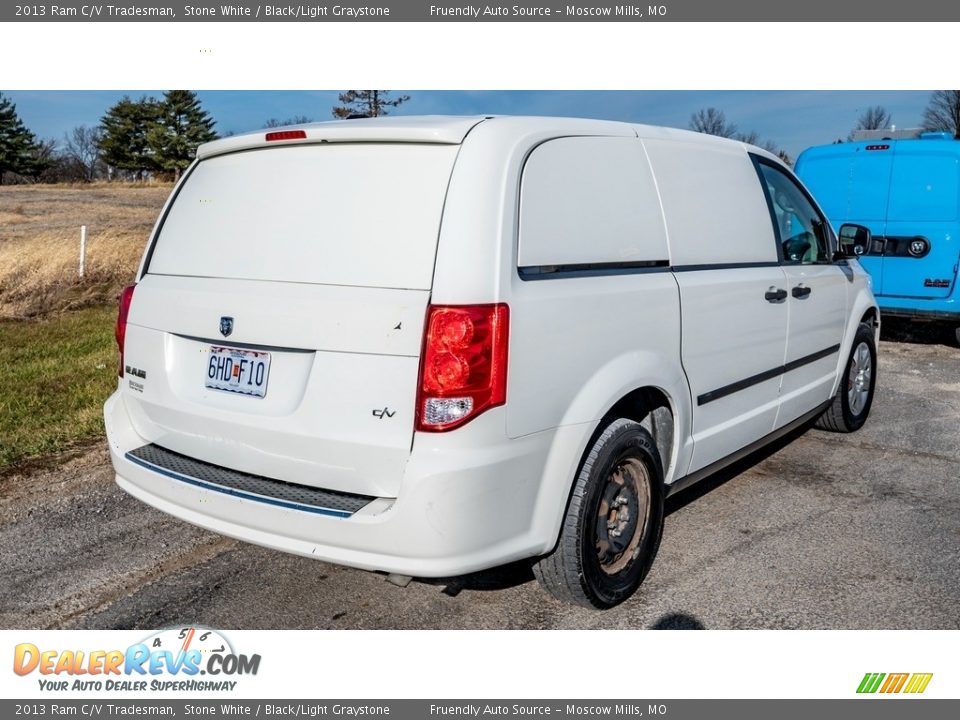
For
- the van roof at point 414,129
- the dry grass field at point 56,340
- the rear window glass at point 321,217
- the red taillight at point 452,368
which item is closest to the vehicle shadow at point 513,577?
the red taillight at point 452,368

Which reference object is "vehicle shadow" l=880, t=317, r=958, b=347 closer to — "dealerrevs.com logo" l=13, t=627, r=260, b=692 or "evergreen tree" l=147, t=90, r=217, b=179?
"dealerrevs.com logo" l=13, t=627, r=260, b=692

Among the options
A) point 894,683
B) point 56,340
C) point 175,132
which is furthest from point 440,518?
point 175,132

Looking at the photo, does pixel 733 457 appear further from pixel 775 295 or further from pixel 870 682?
pixel 870 682

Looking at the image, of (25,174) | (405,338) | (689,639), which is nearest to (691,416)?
(689,639)

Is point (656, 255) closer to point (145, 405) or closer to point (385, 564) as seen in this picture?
point (385, 564)

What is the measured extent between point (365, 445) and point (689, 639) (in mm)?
1484

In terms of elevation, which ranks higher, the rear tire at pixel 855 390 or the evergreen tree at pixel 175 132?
the evergreen tree at pixel 175 132

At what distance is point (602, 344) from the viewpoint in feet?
10.3

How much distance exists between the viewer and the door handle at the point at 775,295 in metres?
4.32

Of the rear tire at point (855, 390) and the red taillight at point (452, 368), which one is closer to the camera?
the red taillight at point (452, 368)

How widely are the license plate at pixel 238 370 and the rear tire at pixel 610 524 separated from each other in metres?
1.21

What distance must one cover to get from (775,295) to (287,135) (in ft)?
8.56

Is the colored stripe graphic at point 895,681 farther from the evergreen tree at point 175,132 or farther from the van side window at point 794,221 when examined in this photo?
the evergreen tree at point 175,132

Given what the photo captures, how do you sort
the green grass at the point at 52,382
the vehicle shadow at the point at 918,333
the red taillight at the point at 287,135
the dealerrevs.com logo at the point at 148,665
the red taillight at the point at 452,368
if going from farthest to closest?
the vehicle shadow at the point at 918,333 < the green grass at the point at 52,382 < the red taillight at the point at 287,135 < the dealerrevs.com logo at the point at 148,665 < the red taillight at the point at 452,368
